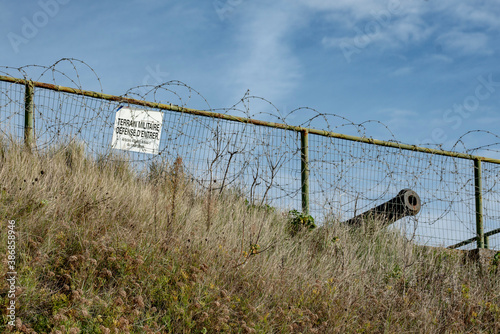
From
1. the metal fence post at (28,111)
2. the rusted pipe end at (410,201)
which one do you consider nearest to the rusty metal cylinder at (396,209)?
the rusted pipe end at (410,201)

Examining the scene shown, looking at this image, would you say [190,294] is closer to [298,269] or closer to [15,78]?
[298,269]

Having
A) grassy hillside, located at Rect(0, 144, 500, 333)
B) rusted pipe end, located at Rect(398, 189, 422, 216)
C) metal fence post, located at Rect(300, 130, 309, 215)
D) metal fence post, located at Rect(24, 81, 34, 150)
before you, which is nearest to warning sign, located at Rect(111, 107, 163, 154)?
grassy hillside, located at Rect(0, 144, 500, 333)

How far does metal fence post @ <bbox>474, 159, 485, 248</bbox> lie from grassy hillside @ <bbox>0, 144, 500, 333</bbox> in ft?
→ 8.67

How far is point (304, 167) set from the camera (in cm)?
877

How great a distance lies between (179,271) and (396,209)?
4928 millimetres

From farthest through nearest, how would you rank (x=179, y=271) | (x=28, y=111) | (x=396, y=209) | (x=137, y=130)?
(x=396, y=209)
(x=137, y=130)
(x=28, y=111)
(x=179, y=271)

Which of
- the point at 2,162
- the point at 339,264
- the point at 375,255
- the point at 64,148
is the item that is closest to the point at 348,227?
the point at 375,255

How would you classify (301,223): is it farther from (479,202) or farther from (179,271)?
(479,202)

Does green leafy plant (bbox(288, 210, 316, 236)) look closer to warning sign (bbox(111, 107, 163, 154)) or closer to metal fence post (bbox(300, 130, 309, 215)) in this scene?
metal fence post (bbox(300, 130, 309, 215))

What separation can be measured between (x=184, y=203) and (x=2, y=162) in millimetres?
2476

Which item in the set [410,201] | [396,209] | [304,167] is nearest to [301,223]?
[304,167]

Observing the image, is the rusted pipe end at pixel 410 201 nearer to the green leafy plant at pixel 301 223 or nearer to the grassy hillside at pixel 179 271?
the grassy hillside at pixel 179 271

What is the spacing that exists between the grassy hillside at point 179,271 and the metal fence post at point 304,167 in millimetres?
911

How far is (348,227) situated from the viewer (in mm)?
8211
